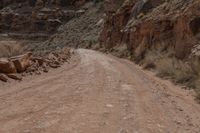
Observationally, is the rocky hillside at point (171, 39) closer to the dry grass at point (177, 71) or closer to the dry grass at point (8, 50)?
the dry grass at point (177, 71)

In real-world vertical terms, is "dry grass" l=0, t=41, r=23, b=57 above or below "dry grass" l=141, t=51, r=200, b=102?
below

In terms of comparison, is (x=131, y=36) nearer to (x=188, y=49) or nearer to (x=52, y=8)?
(x=188, y=49)

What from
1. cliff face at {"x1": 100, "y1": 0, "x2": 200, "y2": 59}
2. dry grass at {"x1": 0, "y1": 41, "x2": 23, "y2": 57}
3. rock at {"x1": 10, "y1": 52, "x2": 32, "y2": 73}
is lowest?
dry grass at {"x1": 0, "y1": 41, "x2": 23, "y2": 57}

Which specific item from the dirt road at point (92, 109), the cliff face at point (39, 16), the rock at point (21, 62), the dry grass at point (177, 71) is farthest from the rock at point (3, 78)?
the cliff face at point (39, 16)

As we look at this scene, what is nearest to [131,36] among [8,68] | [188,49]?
[188,49]

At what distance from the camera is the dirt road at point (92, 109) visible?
623 centimetres

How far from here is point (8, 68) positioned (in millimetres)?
12203

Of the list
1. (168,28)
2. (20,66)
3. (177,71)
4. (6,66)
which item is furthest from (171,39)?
(6,66)

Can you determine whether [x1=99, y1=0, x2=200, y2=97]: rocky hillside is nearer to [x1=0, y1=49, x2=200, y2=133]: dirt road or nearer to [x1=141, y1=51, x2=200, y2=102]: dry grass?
[x1=141, y1=51, x2=200, y2=102]: dry grass

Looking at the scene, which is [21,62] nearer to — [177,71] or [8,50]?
[177,71]

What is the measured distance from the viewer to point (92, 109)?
7.40 m

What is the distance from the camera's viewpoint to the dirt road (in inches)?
245

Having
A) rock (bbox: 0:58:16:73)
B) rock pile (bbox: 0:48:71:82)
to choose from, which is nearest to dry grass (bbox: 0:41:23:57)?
rock pile (bbox: 0:48:71:82)

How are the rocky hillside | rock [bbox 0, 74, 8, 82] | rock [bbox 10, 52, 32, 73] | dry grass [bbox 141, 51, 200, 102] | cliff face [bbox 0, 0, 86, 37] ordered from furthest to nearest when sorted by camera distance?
cliff face [bbox 0, 0, 86, 37] → the rocky hillside → rock [bbox 10, 52, 32, 73] → dry grass [bbox 141, 51, 200, 102] → rock [bbox 0, 74, 8, 82]
